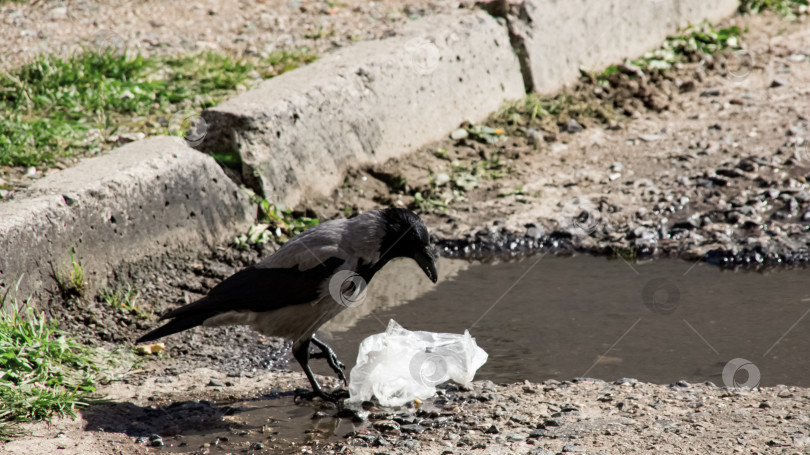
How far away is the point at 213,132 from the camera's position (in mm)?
5434

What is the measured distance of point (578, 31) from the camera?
760cm

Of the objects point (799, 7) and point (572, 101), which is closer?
point (572, 101)

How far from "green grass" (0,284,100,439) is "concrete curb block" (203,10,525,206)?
1793 millimetres

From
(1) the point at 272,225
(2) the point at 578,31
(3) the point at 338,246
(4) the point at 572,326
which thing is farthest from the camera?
(2) the point at 578,31

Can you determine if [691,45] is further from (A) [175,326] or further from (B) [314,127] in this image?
(A) [175,326]

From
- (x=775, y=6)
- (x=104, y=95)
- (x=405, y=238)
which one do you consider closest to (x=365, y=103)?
(x=104, y=95)

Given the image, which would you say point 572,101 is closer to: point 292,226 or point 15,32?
point 292,226

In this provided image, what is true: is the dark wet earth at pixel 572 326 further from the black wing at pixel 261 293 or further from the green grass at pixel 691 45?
the green grass at pixel 691 45

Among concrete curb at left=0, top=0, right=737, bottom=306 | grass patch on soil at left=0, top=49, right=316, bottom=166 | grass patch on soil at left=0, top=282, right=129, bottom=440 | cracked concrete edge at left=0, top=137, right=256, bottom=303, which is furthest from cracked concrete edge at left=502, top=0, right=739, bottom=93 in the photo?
grass patch on soil at left=0, top=282, right=129, bottom=440

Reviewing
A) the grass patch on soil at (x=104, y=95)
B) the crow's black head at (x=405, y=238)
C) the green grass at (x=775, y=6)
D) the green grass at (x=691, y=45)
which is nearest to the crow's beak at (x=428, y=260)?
the crow's black head at (x=405, y=238)

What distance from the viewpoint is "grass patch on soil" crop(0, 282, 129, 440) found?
342 centimetres

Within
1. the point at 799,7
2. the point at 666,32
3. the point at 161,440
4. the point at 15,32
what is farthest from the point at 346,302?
the point at 799,7

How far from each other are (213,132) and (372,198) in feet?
3.66

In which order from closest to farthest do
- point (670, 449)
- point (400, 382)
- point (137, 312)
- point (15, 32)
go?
point (670, 449), point (400, 382), point (137, 312), point (15, 32)
